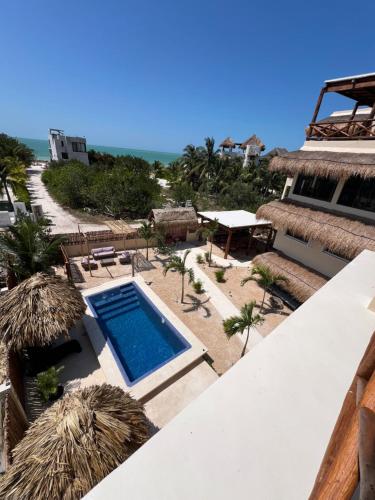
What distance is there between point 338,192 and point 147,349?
11.3 meters

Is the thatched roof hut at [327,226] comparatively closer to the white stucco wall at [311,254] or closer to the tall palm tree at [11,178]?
the white stucco wall at [311,254]

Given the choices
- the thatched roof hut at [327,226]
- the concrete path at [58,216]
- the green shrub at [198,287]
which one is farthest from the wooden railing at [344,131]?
the concrete path at [58,216]

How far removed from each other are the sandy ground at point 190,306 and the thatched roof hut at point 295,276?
12.4 feet

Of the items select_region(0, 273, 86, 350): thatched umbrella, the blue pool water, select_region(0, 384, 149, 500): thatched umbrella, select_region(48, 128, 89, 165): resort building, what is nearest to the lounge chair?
the blue pool water

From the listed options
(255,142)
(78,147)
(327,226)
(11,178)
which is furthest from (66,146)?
(327,226)

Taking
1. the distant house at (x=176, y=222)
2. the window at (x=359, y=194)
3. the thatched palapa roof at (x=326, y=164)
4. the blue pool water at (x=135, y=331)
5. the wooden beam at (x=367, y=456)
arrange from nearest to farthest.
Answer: the wooden beam at (x=367, y=456), the thatched palapa roof at (x=326, y=164), the blue pool water at (x=135, y=331), the window at (x=359, y=194), the distant house at (x=176, y=222)

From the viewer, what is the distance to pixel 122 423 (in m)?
4.80

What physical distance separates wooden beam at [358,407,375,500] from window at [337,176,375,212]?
1157 cm

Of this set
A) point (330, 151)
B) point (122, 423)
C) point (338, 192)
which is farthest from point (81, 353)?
point (330, 151)

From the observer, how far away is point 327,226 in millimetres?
10039

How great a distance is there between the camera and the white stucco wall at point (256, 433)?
169 centimetres

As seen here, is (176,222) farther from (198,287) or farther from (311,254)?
(311,254)

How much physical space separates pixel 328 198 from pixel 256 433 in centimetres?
1181

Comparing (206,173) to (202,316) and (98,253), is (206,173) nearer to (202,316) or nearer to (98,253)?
(98,253)
